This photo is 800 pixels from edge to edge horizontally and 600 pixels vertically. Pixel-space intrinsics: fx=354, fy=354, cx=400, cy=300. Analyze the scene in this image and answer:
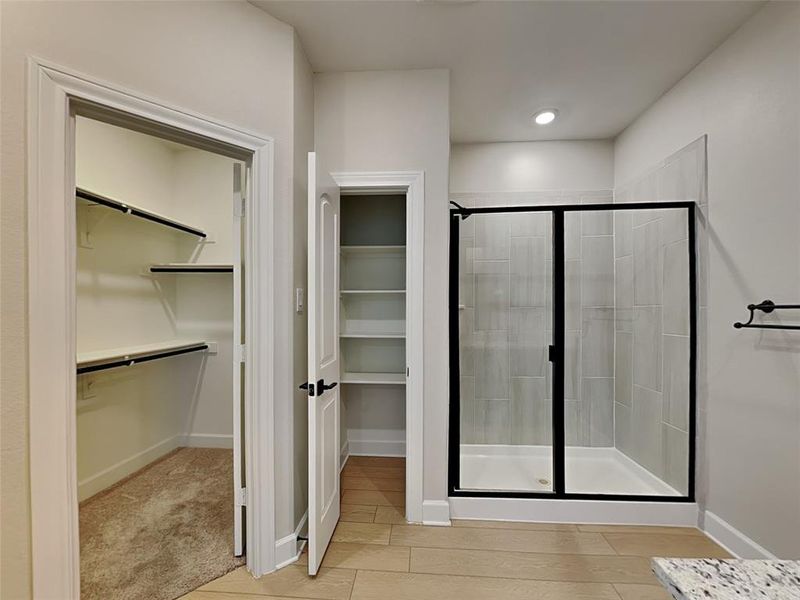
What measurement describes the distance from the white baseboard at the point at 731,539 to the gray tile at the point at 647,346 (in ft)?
2.52

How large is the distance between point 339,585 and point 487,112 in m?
3.10

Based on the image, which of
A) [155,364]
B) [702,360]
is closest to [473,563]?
[702,360]

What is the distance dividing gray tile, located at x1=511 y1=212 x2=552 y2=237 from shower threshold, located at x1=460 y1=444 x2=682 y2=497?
1.47m

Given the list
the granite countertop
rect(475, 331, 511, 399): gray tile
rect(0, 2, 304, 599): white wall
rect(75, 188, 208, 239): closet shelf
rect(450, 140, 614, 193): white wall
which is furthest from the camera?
rect(450, 140, 614, 193): white wall

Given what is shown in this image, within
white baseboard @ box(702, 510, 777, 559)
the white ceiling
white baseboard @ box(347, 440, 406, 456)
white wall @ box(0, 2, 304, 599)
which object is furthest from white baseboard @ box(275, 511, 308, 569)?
the white ceiling

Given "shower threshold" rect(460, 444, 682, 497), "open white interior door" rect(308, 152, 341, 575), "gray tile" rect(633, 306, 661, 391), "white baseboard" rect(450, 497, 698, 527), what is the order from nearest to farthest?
"open white interior door" rect(308, 152, 341, 575), "white baseboard" rect(450, 497, 698, 527), "shower threshold" rect(460, 444, 682, 497), "gray tile" rect(633, 306, 661, 391)

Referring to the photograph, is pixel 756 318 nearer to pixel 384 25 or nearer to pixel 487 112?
pixel 487 112

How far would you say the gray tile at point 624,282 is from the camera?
2.56m

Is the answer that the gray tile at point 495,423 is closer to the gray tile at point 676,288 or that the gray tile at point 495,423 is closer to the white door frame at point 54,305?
the gray tile at point 676,288

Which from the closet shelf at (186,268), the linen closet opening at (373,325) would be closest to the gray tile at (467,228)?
the linen closet opening at (373,325)

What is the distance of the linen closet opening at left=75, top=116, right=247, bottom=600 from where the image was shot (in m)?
1.87

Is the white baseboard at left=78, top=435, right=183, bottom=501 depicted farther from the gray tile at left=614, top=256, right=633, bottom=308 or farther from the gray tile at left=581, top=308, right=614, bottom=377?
the gray tile at left=614, top=256, right=633, bottom=308

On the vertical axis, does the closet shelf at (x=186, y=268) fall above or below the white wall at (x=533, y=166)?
below

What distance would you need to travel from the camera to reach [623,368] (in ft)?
8.53
